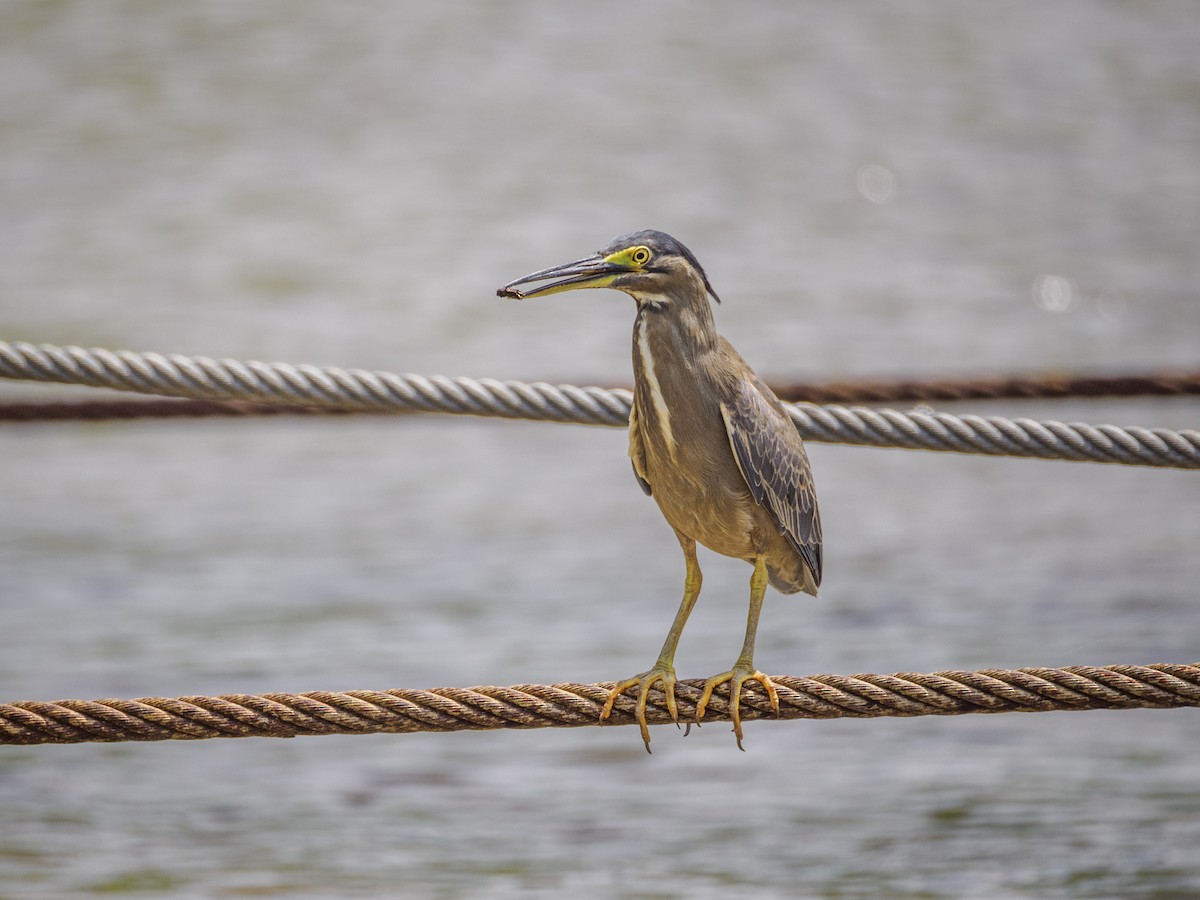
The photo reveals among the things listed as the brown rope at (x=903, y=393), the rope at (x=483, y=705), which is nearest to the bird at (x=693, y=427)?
the rope at (x=483, y=705)

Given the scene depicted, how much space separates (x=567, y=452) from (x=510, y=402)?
350cm

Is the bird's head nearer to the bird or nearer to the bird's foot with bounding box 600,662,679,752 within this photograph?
the bird

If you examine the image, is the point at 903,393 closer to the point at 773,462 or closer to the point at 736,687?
the point at 773,462

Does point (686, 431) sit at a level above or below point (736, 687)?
above

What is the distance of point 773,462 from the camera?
7.14 feet

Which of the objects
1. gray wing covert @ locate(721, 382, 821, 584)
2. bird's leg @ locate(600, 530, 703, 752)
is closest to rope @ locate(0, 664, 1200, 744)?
bird's leg @ locate(600, 530, 703, 752)

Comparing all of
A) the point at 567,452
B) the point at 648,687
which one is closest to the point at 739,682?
the point at 648,687

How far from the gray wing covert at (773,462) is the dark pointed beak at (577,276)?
0.25 m

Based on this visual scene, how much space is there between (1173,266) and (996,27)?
15.5 ft

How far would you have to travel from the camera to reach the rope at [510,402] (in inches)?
98.3

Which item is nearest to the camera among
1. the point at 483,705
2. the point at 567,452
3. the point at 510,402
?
the point at 483,705

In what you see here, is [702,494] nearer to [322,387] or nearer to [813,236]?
[322,387]

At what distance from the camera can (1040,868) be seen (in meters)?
3.11

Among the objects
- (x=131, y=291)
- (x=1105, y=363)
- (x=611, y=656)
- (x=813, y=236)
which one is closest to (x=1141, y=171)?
(x=813, y=236)
